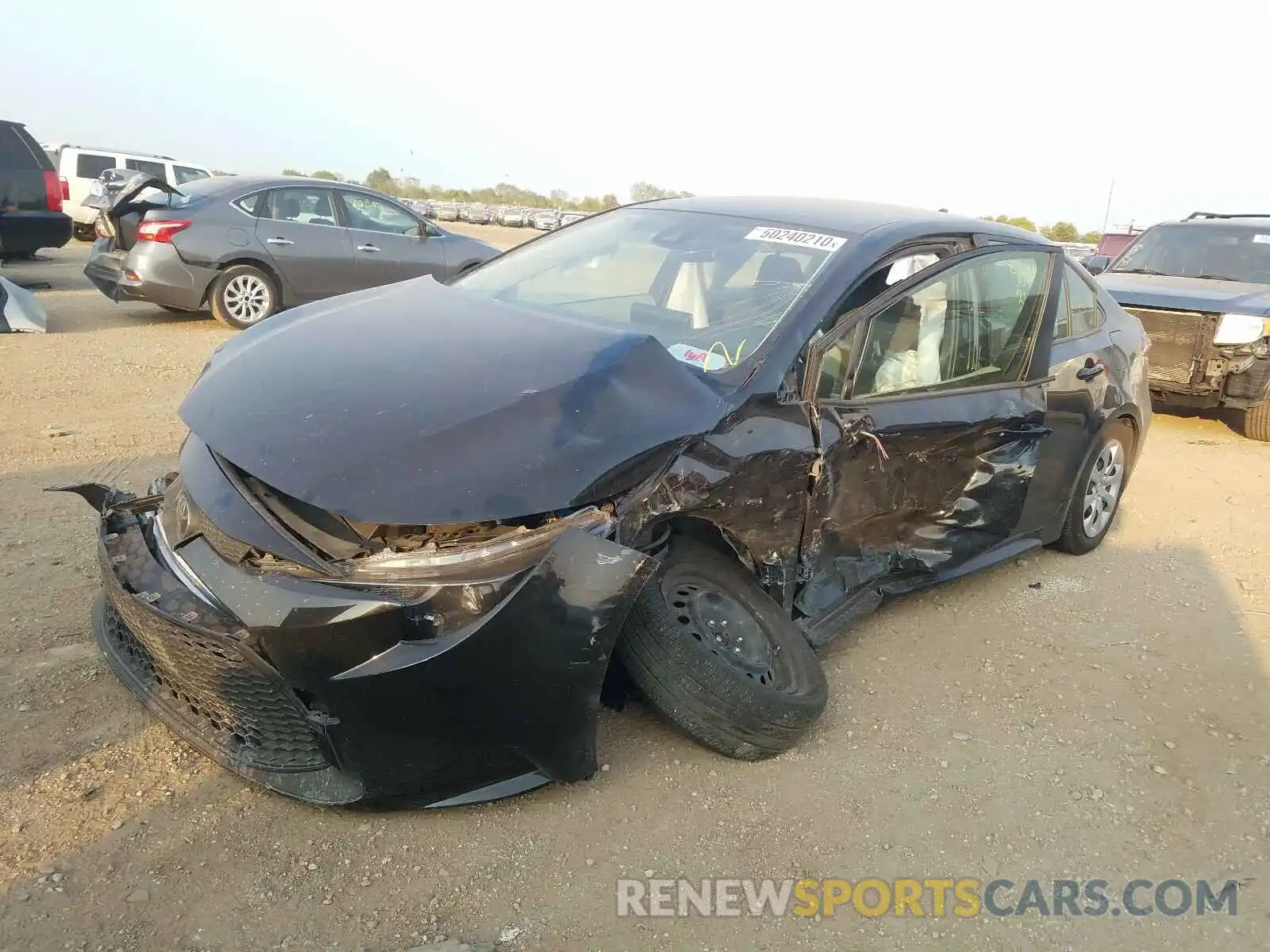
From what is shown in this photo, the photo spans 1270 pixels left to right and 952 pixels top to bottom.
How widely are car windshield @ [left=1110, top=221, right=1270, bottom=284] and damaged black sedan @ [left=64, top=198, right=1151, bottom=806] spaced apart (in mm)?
5500

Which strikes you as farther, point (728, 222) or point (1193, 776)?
point (728, 222)

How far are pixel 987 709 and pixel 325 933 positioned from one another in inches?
91.1

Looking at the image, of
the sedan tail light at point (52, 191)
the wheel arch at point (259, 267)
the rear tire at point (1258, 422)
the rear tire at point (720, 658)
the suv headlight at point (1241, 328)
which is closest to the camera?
the rear tire at point (720, 658)

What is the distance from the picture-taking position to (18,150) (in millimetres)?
10227

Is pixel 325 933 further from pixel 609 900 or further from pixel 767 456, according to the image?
pixel 767 456

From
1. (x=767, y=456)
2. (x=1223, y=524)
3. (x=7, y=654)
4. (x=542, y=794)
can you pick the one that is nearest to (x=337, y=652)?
(x=542, y=794)

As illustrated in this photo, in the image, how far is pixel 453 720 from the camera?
2252 millimetres

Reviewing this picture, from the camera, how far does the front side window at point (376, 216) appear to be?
31.1 feet

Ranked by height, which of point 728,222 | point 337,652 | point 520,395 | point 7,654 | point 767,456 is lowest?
point 7,654

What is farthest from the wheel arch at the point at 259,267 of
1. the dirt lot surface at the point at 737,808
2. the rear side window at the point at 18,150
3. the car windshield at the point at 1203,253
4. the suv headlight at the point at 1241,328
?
the suv headlight at the point at 1241,328

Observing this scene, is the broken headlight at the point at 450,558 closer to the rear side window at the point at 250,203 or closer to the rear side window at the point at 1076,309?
the rear side window at the point at 1076,309

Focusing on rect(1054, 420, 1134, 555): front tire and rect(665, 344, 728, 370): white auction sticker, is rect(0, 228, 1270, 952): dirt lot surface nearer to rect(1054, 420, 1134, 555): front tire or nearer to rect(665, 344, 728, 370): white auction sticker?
rect(1054, 420, 1134, 555): front tire

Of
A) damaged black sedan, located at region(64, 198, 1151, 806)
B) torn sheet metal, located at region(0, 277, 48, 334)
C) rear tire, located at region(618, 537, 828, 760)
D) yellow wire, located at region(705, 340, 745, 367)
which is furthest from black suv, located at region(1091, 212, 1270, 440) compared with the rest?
Answer: torn sheet metal, located at region(0, 277, 48, 334)

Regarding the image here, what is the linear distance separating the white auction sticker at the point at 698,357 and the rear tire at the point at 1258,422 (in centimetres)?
641
